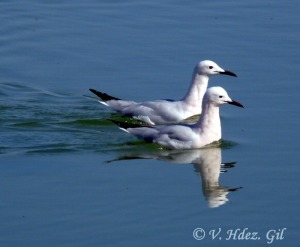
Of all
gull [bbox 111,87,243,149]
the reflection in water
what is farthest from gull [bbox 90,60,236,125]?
the reflection in water

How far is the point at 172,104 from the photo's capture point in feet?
56.9

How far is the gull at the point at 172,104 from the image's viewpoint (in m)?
17.3

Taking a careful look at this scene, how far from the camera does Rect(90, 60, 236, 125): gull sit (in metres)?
17.3

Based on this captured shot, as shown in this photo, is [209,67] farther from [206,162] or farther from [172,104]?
[206,162]

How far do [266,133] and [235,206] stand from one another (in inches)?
109

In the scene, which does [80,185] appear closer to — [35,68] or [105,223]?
[105,223]

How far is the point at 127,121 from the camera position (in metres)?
17.8

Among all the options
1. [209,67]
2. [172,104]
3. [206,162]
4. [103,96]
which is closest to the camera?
[206,162]

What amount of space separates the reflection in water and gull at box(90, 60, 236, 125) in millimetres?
1225

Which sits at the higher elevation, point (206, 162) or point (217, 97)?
point (217, 97)

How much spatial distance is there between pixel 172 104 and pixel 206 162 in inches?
70.6

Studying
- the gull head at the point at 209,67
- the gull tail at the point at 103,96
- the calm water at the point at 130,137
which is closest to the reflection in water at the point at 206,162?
the calm water at the point at 130,137

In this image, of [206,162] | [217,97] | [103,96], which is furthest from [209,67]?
[206,162]

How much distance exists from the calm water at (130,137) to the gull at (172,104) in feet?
1.41
